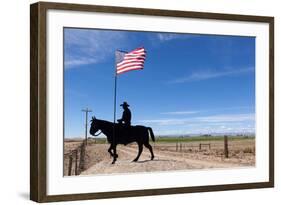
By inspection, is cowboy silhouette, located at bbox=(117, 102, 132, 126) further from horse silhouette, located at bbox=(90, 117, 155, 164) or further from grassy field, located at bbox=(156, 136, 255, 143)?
grassy field, located at bbox=(156, 136, 255, 143)

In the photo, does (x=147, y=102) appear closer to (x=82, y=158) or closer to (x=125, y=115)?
(x=125, y=115)

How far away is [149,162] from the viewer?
16.3 feet

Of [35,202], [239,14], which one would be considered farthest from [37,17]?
[239,14]

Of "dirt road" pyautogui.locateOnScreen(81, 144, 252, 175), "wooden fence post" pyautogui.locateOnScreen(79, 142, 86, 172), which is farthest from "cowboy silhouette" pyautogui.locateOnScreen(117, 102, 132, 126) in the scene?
"wooden fence post" pyautogui.locateOnScreen(79, 142, 86, 172)

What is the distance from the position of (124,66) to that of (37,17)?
23.9 inches

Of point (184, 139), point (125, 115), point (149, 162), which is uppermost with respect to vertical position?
point (125, 115)

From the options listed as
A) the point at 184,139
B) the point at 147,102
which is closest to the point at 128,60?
the point at 147,102

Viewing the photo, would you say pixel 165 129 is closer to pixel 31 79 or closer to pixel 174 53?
pixel 174 53

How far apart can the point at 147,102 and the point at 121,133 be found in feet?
0.81

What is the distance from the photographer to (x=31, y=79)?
4.66 metres

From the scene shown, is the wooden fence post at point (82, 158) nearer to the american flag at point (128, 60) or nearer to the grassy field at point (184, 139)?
the grassy field at point (184, 139)

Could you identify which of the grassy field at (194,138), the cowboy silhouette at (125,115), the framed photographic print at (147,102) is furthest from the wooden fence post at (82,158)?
the grassy field at (194,138)

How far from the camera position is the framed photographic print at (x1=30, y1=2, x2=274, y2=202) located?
4.65 m

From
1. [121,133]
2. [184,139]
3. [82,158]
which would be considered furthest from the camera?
[184,139]
